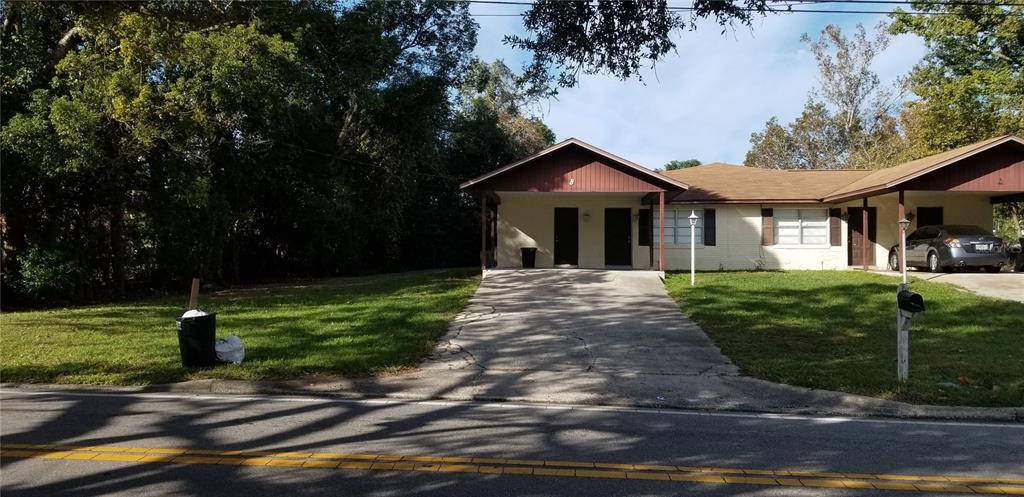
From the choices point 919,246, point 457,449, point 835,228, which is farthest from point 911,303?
point 835,228

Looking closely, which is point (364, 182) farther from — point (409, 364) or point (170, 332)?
point (409, 364)

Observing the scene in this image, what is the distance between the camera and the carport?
19.4 meters

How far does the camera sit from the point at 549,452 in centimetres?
552

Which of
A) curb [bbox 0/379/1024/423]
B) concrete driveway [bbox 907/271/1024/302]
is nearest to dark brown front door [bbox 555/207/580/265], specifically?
concrete driveway [bbox 907/271/1024/302]

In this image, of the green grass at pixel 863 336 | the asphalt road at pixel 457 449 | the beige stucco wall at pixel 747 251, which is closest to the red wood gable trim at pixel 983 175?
the green grass at pixel 863 336

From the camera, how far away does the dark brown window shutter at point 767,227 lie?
77.6ft

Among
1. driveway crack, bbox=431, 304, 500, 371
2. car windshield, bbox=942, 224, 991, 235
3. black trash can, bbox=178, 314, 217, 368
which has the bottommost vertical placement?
driveway crack, bbox=431, 304, 500, 371

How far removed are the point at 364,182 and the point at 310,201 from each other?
11.4 feet

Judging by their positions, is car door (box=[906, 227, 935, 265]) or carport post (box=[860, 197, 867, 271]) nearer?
car door (box=[906, 227, 935, 265])

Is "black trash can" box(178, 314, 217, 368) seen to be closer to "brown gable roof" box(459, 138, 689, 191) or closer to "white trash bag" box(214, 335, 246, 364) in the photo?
"white trash bag" box(214, 335, 246, 364)

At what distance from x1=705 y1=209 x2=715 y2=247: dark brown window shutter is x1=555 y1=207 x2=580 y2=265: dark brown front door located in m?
4.70

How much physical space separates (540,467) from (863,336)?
8.55 metres

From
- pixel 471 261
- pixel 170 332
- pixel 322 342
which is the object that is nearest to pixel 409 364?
pixel 322 342

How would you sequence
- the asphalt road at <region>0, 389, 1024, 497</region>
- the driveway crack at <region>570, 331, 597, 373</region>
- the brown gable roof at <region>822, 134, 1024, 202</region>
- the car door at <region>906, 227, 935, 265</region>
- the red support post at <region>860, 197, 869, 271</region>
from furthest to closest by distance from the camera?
the red support post at <region>860, 197, 869, 271</region> < the car door at <region>906, 227, 935, 265</region> < the brown gable roof at <region>822, 134, 1024, 202</region> < the driveway crack at <region>570, 331, 597, 373</region> < the asphalt road at <region>0, 389, 1024, 497</region>
